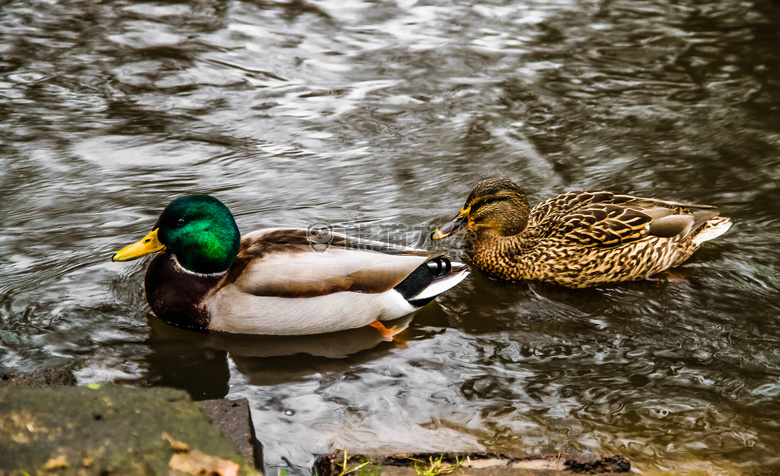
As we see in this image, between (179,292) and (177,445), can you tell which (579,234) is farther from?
(177,445)

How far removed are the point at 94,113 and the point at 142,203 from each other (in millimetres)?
1982

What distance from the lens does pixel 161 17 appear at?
10.2 meters

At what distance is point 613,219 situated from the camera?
5.58 m

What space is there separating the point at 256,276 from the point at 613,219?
2523mm

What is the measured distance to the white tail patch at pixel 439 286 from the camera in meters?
5.26

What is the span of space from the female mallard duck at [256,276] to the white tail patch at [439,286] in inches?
7.9

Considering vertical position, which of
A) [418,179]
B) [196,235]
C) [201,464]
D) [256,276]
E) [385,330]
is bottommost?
[385,330]

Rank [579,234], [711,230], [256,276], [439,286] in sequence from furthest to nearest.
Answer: [711,230] → [579,234] → [439,286] → [256,276]

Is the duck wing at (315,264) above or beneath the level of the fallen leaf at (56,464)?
beneath

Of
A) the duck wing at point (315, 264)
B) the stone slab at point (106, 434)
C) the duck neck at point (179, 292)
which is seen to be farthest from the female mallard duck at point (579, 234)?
the stone slab at point (106, 434)

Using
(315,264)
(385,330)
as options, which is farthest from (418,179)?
(315,264)

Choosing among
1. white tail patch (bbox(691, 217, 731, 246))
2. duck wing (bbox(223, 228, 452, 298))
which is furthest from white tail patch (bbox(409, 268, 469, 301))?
white tail patch (bbox(691, 217, 731, 246))

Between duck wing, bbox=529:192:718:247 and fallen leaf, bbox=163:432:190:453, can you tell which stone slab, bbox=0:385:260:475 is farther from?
duck wing, bbox=529:192:718:247

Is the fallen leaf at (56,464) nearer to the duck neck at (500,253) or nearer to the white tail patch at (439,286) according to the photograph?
the white tail patch at (439,286)
